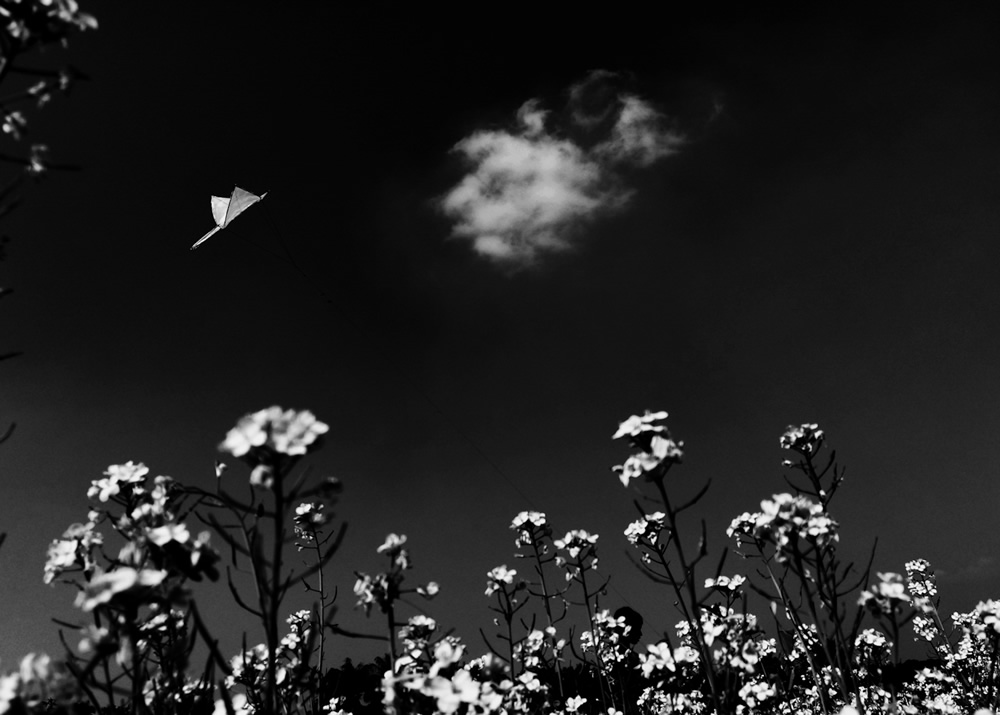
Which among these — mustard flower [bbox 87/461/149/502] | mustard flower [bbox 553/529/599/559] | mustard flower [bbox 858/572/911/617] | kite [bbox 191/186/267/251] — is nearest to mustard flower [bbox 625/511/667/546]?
mustard flower [bbox 553/529/599/559]

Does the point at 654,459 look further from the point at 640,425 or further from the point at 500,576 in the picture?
the point at 500,576

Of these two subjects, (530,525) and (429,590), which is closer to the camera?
(429,590)

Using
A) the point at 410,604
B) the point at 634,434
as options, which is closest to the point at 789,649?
the point at 634,434

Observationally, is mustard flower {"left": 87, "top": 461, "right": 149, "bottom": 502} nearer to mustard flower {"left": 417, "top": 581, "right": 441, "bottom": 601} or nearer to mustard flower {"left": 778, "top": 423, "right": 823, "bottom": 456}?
mustard flower {"left": 417, "top": 581, "right": 441, "bottom": 601}

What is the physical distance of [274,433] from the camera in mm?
2311

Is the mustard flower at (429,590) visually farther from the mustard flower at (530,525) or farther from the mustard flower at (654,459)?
the mustard flower at (530,525)

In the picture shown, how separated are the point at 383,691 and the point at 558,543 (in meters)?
5.19

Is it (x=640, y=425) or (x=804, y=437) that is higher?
(x=804, y=437)

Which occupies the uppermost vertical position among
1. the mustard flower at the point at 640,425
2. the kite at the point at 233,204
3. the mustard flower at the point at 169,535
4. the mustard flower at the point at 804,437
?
the kite at the point at 233,204

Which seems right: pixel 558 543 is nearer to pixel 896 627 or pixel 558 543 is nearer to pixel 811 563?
pixel 811 563

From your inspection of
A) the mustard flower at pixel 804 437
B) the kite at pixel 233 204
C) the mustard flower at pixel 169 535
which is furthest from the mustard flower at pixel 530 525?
the kite at pixel 233 204

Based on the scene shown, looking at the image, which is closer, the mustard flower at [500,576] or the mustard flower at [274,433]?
the mustard flower at [274,433]

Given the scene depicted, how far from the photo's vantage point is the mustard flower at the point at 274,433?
2277 millimetres

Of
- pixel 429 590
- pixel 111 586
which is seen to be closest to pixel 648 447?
pixel 429 590
